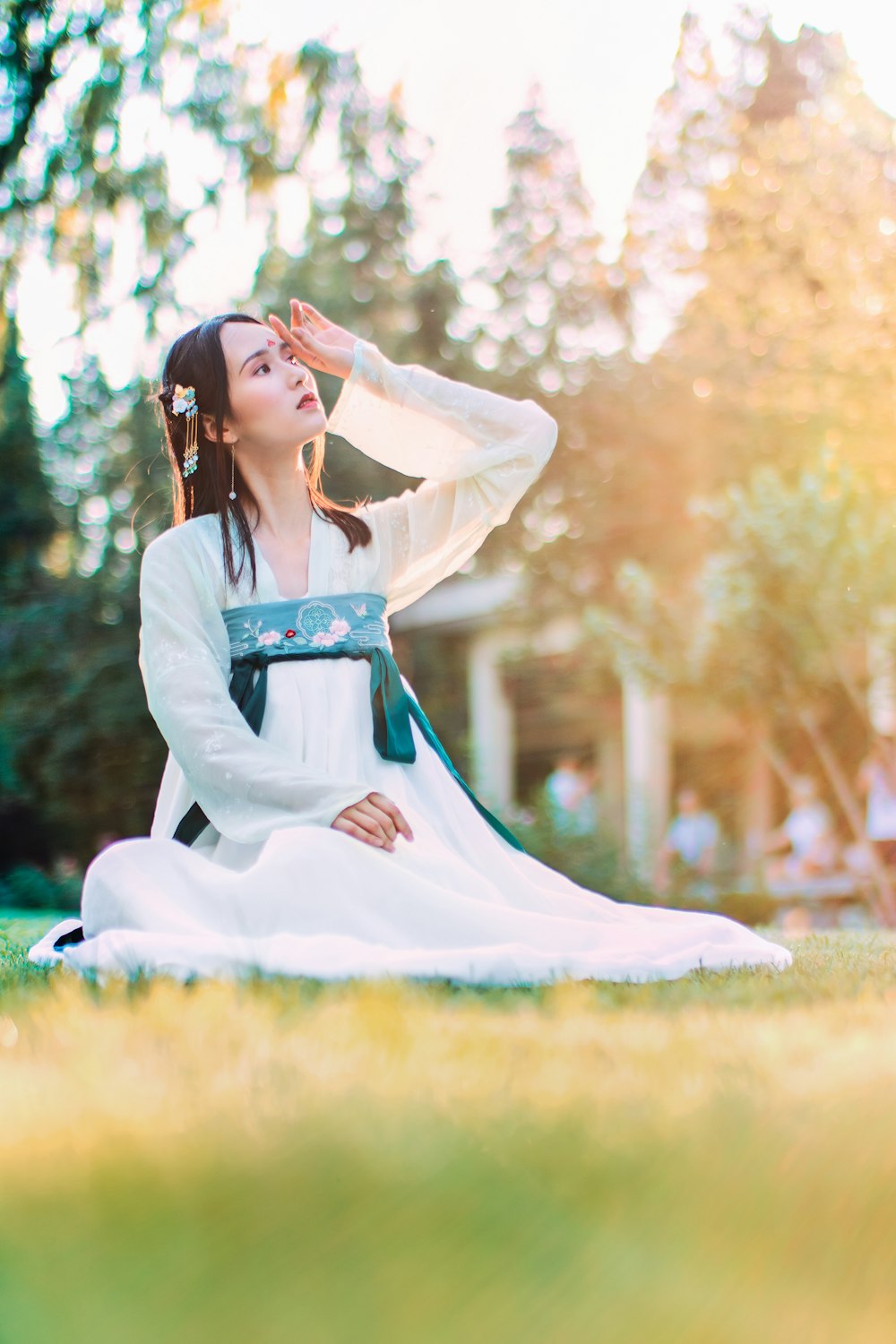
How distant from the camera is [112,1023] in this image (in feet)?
5.59

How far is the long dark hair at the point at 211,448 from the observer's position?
3242mm

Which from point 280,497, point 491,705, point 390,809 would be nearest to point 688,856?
point 491,705

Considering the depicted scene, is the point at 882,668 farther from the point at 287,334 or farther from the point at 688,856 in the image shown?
the point at 287,334

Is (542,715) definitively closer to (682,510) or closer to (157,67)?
(682,510)

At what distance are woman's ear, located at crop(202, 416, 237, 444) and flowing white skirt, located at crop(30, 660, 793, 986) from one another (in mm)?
663

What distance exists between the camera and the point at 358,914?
8.46 feet

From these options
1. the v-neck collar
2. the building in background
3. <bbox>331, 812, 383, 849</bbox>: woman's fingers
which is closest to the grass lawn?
<bbox>331, 812, 383, 849</bbox>: woman's fingers

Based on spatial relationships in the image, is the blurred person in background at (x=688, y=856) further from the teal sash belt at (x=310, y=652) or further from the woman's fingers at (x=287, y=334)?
the woman's fingers at (x=287, y=334)

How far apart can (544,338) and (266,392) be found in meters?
13.3

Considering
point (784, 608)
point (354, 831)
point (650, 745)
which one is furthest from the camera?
point (650, 745)

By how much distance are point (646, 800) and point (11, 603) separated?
6.94 m

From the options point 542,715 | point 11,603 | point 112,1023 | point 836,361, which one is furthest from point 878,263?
point 542,715

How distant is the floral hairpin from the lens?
3.27 m

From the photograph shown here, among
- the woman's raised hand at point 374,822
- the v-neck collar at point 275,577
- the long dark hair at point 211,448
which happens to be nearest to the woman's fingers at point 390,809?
the woman's raised hand at point 374,822
